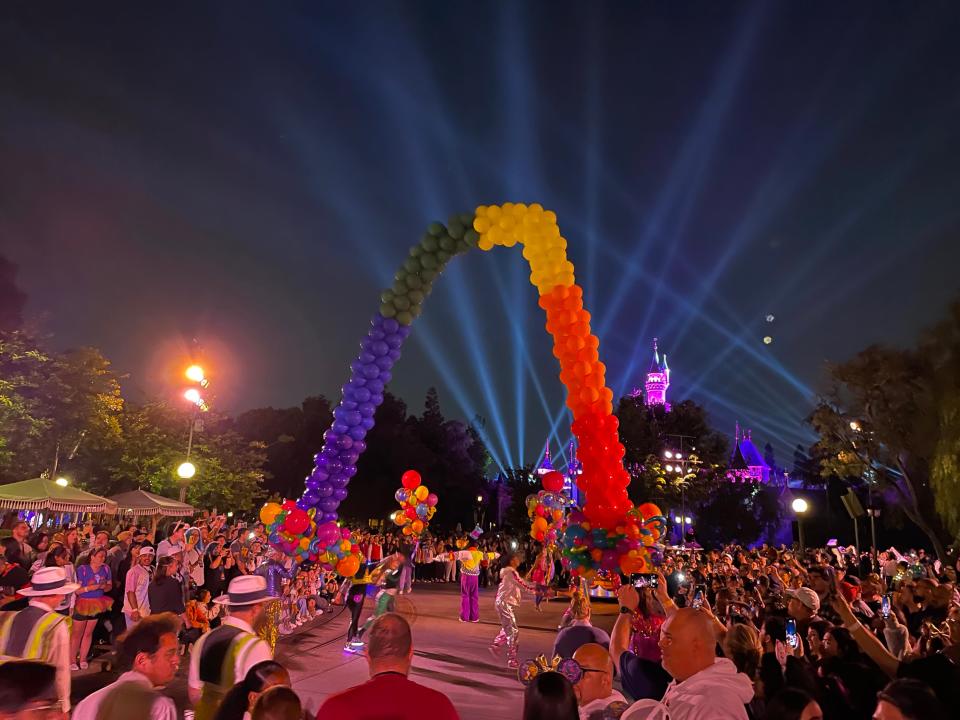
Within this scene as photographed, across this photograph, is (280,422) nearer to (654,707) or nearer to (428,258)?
(428,258)

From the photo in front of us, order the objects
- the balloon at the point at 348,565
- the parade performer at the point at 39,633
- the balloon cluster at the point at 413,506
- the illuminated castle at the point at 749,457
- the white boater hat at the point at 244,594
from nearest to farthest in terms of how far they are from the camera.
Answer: the white boater hat at the point at 244,594 < the parade performer at the point at 39,633 < the balloon at the point at 348,565 < the balloon cluster at the point at 413,506 < the illuminated castle at the point at 749,457

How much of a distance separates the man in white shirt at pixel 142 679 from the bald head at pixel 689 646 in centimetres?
267

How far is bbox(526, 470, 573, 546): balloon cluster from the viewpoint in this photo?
14.9 metres

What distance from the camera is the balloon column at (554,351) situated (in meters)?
12.2

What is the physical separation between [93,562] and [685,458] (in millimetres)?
40124

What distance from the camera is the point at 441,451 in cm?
4903

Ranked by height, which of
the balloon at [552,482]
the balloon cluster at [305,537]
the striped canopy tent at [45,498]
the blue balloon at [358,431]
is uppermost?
the blue balloon at [358,431]

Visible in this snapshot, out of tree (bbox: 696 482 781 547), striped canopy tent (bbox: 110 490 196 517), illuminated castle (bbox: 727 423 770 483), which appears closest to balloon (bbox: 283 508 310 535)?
striped canopy tent (bbox: 110 490 196 517)

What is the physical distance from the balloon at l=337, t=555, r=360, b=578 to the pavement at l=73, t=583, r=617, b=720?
4.38ft

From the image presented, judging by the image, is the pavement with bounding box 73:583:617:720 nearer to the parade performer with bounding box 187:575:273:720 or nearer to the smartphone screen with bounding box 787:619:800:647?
the parade performer with bounding box 187:575:273:720

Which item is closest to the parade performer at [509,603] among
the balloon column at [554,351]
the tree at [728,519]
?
the balloon column at [554,351]

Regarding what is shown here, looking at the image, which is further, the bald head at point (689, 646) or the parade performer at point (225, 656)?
the parade performer at point (225, 656)

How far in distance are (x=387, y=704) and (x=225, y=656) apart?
1.94m

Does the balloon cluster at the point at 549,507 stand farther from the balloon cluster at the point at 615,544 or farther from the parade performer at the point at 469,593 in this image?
the balloon cluster at the point at 615,544
